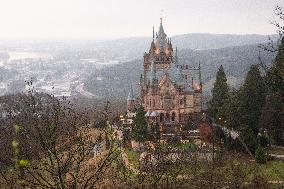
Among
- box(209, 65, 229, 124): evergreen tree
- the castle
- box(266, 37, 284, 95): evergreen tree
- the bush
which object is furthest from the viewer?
the castle

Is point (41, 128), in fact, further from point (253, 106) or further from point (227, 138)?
point (253, 106)

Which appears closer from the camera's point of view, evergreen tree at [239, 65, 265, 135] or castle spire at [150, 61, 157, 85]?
evergreen tree at [239, 65, 265, 135]

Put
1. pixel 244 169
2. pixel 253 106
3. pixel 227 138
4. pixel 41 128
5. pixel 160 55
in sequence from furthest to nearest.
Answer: pixel 160 55 < pixel 253 106 < pixel 227 138 < pixel 244 169 < pixel 41 128

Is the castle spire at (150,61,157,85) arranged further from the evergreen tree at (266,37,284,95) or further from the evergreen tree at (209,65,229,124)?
the evergreen tree at (266,37,284,95)

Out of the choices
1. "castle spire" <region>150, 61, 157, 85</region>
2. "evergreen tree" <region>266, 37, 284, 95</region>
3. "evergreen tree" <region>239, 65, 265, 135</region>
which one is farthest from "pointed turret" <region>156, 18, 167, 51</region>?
"evergreen tree" <region>266, 37, 284, 95</region>

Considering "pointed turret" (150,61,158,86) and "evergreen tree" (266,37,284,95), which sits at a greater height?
"evergreen tree" (266,37,284,95)

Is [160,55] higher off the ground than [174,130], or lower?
higher

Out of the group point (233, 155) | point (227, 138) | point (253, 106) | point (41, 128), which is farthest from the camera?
point (253, 106)

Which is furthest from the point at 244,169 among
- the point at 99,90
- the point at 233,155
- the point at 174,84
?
the point at 99,90

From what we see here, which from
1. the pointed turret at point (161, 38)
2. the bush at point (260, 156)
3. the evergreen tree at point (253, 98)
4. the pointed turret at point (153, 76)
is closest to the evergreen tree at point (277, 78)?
the bush at point (260, 156)
